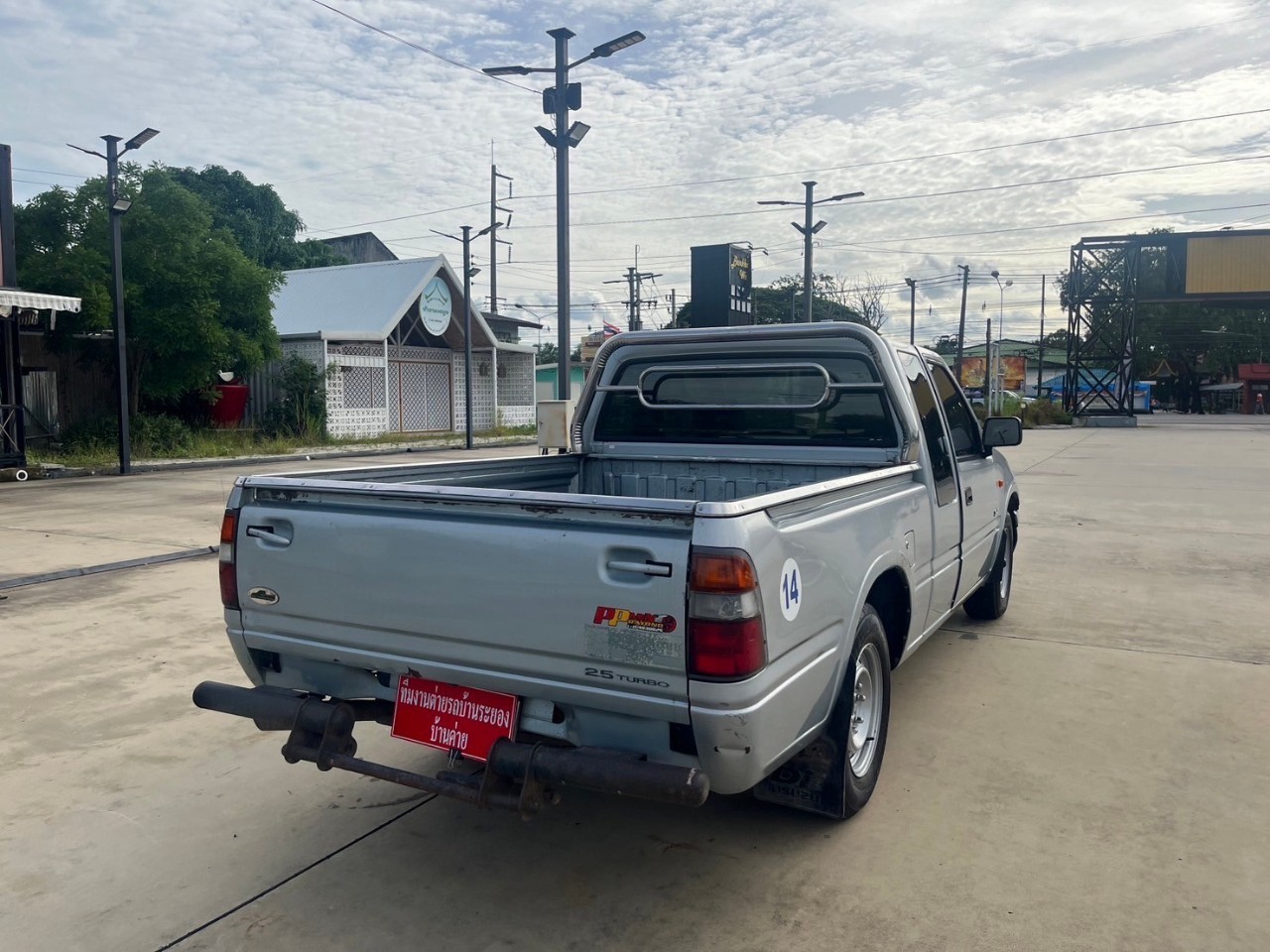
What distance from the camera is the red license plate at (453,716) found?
3.18m

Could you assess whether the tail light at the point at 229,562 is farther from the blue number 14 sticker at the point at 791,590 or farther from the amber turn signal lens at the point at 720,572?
the blue number 14 sticker at the point at 791,590

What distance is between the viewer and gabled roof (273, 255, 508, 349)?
28594 mm

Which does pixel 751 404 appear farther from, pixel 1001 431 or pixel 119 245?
pixel 119 245

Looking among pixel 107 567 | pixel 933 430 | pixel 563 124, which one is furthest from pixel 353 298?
pixel 933 430

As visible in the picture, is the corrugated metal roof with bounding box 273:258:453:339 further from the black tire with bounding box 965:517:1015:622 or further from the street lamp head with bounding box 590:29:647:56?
the black tire with bounding box 965:517:1015:622

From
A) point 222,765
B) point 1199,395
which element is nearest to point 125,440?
Answer: point 222,765

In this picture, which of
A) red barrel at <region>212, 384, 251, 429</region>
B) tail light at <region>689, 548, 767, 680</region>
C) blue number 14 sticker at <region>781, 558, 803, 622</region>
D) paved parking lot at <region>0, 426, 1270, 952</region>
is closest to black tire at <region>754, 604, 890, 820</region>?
paved parking lot at <region>0, 426, 1270, 952</region>

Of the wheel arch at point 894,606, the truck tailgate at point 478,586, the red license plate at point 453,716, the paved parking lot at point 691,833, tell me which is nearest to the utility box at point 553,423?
the paved parking lot at point 691,833

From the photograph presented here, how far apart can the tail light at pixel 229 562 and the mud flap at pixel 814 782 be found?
6.76ft

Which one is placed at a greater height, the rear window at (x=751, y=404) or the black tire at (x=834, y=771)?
the rear window at (x=751, y=404)

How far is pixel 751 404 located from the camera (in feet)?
16.9

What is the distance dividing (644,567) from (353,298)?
29.2 meters

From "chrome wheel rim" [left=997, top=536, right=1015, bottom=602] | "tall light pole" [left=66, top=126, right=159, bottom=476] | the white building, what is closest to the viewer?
"chrome wheel rim" [left=997, top=536, right=1015, bottom=602]

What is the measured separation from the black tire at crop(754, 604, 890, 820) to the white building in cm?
2468
